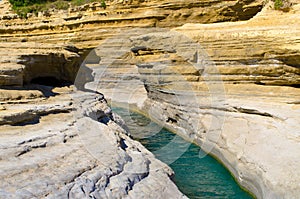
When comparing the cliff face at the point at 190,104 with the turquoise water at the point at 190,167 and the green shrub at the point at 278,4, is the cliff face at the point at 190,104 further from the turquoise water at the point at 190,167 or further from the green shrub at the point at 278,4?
the turquoise water at the point at 190,167

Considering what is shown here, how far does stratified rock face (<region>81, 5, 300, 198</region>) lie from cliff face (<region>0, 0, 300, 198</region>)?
0.03 m

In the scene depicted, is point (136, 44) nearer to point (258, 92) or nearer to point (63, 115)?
point (258, 92)

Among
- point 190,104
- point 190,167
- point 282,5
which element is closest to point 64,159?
point 190,167

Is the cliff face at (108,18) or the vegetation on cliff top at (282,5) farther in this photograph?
the cliff face at (108,18)

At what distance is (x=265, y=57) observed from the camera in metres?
9.23

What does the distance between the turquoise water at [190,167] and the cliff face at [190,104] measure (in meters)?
0.28

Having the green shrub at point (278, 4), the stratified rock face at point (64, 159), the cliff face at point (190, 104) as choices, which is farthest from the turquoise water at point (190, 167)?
the green shrub at point (278, 4)

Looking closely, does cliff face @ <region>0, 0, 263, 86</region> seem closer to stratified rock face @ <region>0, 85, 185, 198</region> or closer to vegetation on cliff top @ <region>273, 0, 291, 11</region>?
vegetation on cliff top @ <region>273, 0, 291, 11</region>

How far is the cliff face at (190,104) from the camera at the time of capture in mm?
5445

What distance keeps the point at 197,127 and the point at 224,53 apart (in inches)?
96.8

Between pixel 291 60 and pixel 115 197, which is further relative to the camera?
pixel 291 60

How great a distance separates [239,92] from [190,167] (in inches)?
111

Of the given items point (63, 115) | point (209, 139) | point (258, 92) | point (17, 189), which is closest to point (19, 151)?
point (17, 189)

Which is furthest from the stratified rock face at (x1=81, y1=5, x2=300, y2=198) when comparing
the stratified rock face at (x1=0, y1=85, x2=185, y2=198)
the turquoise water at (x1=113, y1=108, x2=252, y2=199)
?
the stratified rock face at (x1=0, y1=85, x2=185, y2=198)
